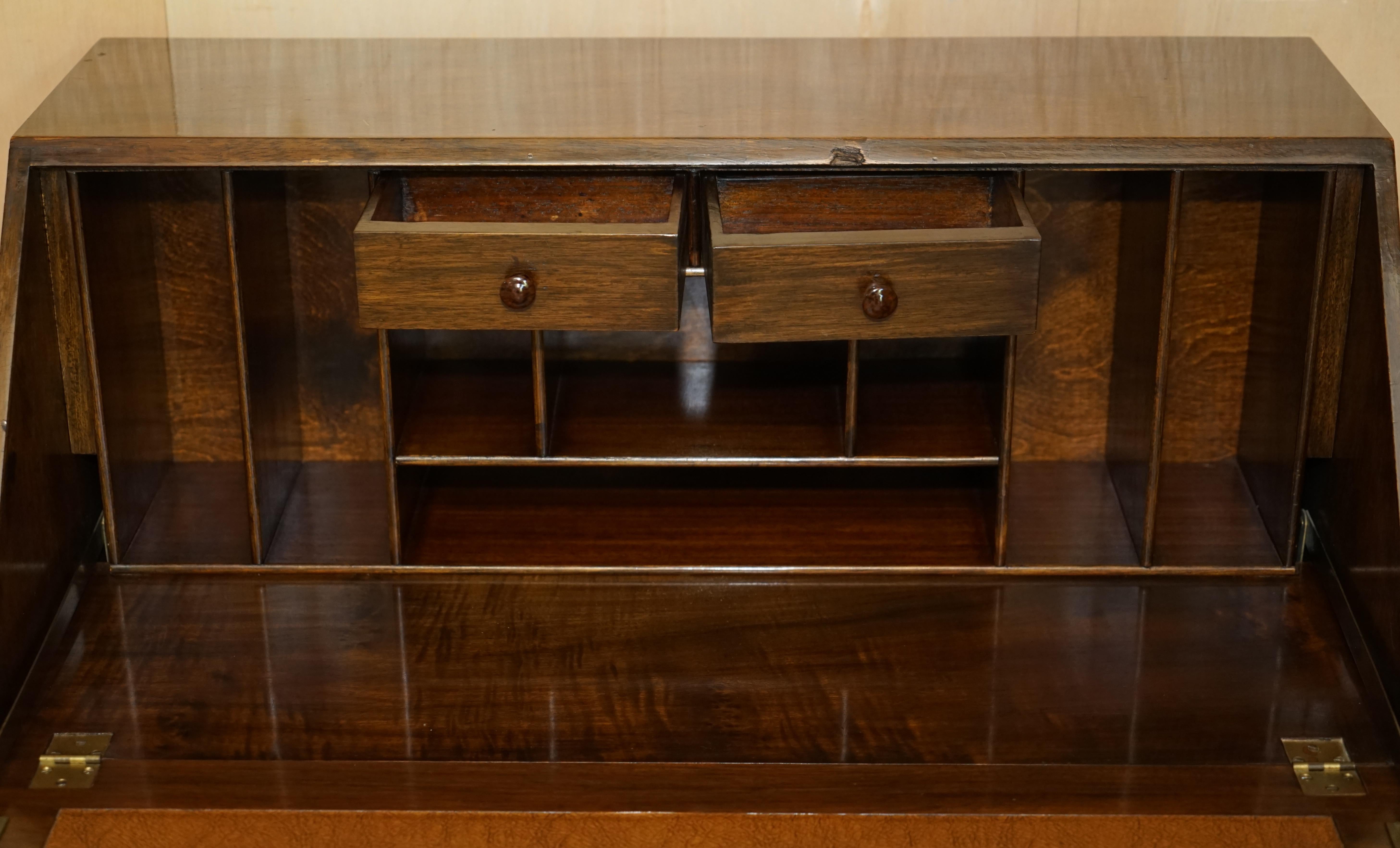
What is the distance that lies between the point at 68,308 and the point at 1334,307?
128cm

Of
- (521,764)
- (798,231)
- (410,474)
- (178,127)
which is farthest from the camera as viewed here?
(410,474)

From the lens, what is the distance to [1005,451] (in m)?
1.64

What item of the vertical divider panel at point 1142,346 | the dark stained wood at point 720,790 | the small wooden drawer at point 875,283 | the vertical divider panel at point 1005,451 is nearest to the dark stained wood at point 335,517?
the dark stained wood at point 720,790

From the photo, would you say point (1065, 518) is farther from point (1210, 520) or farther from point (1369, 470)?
Result: point (1369, 470)

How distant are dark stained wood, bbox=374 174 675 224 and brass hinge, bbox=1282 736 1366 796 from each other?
0.79 meters

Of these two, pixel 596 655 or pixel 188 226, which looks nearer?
pixel 596 655

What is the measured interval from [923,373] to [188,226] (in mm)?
890

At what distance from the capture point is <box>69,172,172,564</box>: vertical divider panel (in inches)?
63.6

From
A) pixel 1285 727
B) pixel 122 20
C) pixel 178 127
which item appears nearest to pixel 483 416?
pixel 178 127

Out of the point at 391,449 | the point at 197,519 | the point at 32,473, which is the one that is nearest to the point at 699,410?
the point at 391,449

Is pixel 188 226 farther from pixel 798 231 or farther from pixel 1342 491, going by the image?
pixel 1342 491

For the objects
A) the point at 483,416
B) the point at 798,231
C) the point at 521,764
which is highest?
the point at 798,231

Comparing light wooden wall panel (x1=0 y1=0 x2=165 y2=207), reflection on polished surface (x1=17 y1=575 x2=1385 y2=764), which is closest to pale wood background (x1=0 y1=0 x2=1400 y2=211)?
light wooden wall panel (x1=0 y1=0 x2=165 y2=207)

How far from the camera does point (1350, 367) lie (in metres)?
1.58
